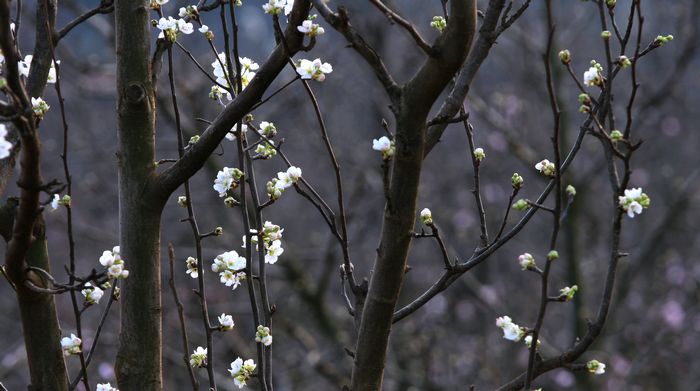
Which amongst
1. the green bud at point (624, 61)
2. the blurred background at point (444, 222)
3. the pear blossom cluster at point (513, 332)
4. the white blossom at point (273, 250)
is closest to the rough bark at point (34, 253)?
the white blossom at point (273, 250)

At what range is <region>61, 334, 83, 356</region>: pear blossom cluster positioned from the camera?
5.74ft

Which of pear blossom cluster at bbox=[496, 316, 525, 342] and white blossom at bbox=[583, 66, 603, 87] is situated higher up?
white blossom at bbox=[583, 66, 603, 87]

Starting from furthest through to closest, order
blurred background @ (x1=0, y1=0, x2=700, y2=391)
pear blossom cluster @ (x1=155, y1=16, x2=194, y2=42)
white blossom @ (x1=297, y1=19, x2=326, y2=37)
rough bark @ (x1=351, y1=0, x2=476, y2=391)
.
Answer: blurred background @ (x1=0, y1=0, x2=700, y2=391) → pear blossom cluster @ (x1=155, y1=16, x2=194, y2=42) → white blossom @ (x1=297, y1=19, x2=326, y2=37) → rough bark @ (x1=351, y1=0, x2=476, y2=391)

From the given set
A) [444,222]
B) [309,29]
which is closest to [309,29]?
[309,29]

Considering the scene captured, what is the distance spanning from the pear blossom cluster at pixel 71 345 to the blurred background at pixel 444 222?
3.81 metres

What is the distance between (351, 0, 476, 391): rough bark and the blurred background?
13.5 ft

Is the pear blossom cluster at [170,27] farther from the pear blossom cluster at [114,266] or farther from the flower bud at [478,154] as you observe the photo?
the flower bud at [478,154]

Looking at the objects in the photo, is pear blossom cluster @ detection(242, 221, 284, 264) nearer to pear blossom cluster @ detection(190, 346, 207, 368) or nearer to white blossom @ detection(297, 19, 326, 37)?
pear blossom cluster @ detection(190, 346, 207, 368)

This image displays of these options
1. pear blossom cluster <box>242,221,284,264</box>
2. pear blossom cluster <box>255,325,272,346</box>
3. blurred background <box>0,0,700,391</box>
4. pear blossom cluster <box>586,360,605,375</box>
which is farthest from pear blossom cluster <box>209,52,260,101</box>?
blurred background <box>0,0,700,391</box>

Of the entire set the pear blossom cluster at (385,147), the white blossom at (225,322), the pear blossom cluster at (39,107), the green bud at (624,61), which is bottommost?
the white blossom at (225,322)

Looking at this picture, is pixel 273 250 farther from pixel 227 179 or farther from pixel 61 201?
pixel 61 201

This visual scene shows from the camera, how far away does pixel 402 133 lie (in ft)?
4.60

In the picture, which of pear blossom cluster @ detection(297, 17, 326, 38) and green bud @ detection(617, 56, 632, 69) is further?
green bud @ detection(617, 56, 632, 69)

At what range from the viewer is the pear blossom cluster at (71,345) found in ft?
5.74
